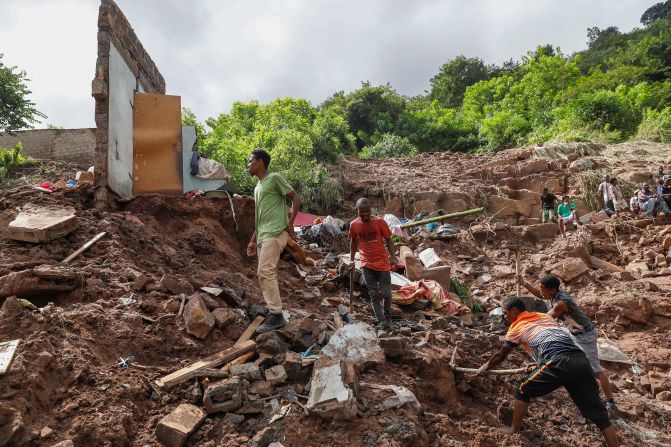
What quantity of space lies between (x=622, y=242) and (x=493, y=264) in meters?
2.97

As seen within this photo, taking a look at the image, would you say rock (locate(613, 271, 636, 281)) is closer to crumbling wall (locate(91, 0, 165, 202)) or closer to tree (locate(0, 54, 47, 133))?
crumbling wall (locate(91, 0, 165, 202))

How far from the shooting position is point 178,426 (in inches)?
100

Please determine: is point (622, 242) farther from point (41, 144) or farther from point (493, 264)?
point (41, 144)

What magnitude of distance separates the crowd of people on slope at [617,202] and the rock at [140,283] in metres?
9.13

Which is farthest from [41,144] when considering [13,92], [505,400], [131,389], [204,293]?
[505,400]

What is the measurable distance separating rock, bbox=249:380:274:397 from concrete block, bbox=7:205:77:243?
2902mm

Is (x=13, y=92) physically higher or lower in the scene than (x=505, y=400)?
higher

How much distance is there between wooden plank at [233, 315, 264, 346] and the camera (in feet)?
11.7

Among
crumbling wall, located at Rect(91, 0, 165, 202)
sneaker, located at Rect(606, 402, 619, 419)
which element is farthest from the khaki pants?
sneaker, located at Rect(606, 402, 619, 419)

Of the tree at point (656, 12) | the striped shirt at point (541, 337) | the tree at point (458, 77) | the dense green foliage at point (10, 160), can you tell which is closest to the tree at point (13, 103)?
the dense green foliage at point (10, 160)

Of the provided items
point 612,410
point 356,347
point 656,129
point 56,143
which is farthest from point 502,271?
point 56,143

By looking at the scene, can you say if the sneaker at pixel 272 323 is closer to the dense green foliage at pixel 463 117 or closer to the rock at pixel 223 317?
the rock at pixel 223 317

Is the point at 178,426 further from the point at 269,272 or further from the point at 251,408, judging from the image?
the point at 269,272

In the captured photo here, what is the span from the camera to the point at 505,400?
388 cm
